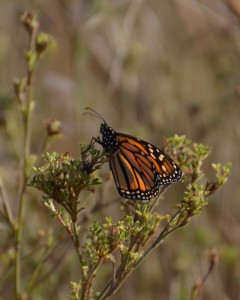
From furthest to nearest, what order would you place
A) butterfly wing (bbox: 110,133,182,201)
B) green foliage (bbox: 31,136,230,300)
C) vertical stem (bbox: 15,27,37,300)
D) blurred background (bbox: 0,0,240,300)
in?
blurred background (bbox: 0,0,240,300), vertical stem (bbox: 15,27,37,300), butterfly wing (bbox: 110,133,182,201), green foliage (bbox: 31,136,230,300)

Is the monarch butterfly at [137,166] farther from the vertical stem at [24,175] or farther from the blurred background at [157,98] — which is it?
the blurred background at [157,98]

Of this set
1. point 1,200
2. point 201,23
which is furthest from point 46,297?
point 201,23

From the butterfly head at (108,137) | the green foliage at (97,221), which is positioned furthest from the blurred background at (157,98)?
the green foliage at (97,221)

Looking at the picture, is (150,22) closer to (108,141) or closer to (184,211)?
(108,141)

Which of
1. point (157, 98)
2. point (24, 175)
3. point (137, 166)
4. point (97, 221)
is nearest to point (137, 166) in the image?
point (137, 166)

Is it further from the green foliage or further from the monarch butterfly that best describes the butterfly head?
the green foliage

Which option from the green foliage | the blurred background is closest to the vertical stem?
the green foliage

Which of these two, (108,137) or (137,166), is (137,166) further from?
(108,137)
